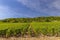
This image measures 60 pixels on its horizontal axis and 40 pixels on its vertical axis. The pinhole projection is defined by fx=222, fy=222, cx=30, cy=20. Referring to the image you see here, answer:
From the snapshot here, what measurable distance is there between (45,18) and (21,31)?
6.80 m

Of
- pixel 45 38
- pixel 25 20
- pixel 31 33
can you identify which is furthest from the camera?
pixel 25 20

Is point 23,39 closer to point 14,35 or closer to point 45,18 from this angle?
point 14,35

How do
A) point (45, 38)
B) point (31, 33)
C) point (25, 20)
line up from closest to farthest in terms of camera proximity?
1. point (45, 38)
2. point (31, 33)
3. point (25, 20)

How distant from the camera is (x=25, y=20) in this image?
22.3 meters

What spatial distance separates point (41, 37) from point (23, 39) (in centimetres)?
125

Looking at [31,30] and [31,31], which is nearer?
[31,31]

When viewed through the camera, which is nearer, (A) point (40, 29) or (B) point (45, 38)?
(B) point (45, 38)

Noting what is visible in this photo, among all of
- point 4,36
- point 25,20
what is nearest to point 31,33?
point 4,36

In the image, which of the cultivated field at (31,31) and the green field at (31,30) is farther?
the green field at (31,30)

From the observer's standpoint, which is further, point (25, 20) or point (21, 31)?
point (25, 20)

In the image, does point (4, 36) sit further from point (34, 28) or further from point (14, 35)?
point (34, 28)

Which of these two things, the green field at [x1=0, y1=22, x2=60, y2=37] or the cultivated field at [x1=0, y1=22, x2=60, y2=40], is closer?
the cultivated field at [x1=0, y1=22, x2=60, y2=40]

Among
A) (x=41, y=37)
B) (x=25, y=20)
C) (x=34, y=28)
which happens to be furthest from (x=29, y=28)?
(x=25, y=20)

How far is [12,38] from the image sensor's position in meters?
15.4
